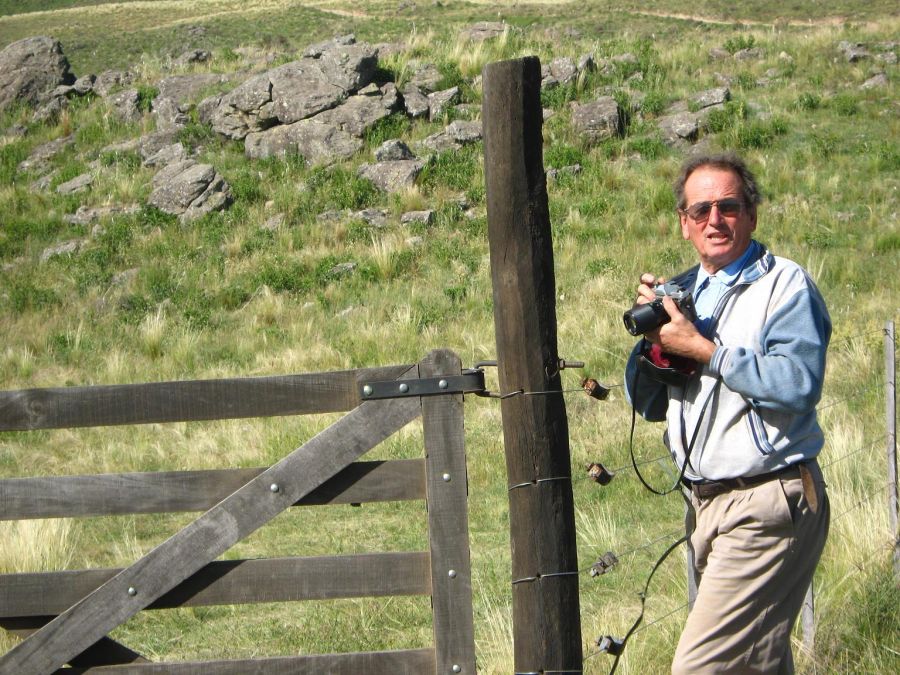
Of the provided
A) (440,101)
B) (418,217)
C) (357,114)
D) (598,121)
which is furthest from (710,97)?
(357,114)

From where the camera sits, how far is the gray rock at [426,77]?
16.7m

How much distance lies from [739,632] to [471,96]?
14253 mm

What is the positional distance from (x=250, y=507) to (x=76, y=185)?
13.7 m

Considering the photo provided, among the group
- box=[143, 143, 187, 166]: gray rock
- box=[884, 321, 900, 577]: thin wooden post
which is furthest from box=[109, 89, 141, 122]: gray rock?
box=[884, 321, 900, 577]: thin wooden post

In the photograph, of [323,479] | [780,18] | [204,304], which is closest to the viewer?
[323,479]

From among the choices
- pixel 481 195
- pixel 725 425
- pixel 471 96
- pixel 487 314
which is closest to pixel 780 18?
pixel 471 96

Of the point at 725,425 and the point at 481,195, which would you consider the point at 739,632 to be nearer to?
the point at 725,425

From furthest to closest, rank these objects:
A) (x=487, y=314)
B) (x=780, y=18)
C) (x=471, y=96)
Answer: (x=780, y=18)
(x=471, y=96)
(x=487, y=314)

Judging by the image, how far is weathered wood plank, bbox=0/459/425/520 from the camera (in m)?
3.39

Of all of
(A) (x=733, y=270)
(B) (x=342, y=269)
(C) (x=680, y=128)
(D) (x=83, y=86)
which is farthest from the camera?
(D) (x=83, y=86)

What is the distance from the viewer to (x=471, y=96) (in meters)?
16.5

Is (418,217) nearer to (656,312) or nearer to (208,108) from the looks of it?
(208,108)

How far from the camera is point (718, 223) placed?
3123 millimetres

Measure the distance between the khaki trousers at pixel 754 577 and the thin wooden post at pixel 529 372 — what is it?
41 centimetres
